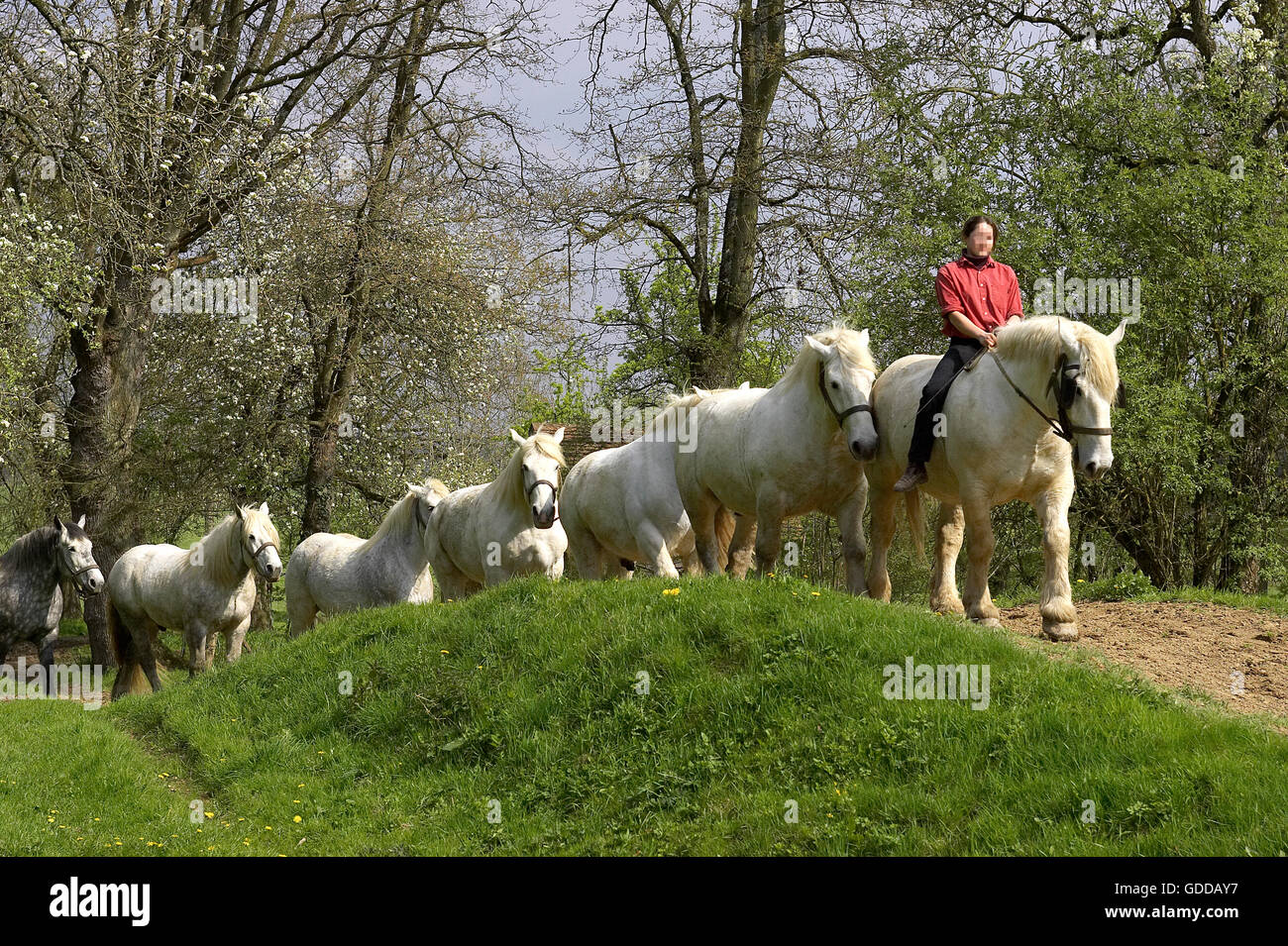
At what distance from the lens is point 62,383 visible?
79.9 ft

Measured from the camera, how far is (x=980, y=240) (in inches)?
431

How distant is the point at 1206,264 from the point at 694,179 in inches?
372

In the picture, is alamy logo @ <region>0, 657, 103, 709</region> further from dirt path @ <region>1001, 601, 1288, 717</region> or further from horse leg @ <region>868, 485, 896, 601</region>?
dirt path @ <region>1001, 601, 1288, 717</region>

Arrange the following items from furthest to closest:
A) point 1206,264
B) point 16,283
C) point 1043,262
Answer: point 1043,262 → point 1206,264 → point 16,283

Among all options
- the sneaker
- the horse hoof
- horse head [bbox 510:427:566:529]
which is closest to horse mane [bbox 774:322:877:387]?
the sneaker

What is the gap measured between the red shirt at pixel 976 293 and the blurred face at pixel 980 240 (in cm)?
11

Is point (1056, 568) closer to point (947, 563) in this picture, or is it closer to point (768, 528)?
point (947, 563)

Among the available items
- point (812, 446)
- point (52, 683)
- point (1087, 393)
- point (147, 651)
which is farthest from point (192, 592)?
point (1087, 393)

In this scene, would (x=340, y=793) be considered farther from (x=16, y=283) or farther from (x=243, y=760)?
(x=16, y=283)

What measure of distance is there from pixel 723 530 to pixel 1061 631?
421cm

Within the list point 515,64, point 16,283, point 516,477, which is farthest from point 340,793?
point 515,64
